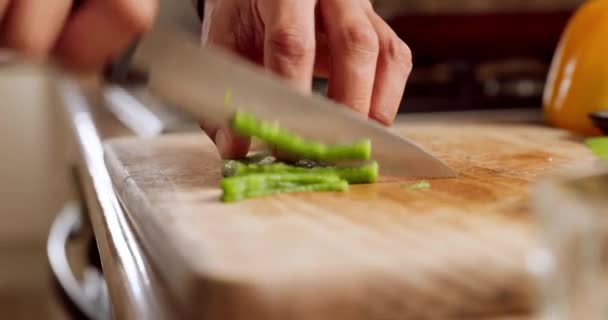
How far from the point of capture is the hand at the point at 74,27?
2.07ft

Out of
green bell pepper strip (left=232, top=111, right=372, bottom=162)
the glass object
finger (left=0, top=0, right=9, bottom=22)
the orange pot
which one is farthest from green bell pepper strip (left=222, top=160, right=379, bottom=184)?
the orange pot

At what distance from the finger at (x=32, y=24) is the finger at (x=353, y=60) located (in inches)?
12.8

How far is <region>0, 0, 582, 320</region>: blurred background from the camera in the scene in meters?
2.19

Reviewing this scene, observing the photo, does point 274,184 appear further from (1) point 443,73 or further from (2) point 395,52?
(1) point 443,73

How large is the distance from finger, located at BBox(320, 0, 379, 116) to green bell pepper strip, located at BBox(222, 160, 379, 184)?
111 millimetres

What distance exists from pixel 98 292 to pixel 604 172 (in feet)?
3.55

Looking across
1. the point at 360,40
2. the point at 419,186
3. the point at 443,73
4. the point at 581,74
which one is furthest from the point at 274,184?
the point at 443,73

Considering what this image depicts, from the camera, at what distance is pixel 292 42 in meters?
0.83

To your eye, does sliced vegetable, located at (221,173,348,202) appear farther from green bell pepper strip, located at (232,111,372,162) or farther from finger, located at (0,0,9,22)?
finger, located at (0,0,9,22)

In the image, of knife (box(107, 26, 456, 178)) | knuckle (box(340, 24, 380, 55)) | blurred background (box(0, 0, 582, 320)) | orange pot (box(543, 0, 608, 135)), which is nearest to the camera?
knife (box(107, 26, 456, 178))

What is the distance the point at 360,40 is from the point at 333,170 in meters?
0.18

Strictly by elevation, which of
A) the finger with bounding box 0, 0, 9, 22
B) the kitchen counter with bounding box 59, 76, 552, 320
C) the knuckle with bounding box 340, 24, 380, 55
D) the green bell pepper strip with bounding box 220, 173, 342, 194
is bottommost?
the kitchen counter with bounding box 59, 76, 552, 320

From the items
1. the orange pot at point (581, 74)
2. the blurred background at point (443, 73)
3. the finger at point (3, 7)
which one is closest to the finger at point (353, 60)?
the finger at point (3, 7)

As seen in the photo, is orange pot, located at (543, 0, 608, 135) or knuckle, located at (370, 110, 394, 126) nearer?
knuckle, located at (370, 110, 394, 126)
